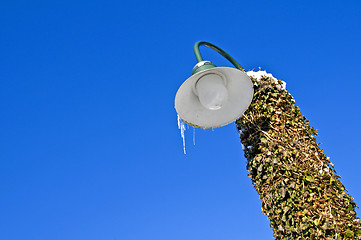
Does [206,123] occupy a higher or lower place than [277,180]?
higher

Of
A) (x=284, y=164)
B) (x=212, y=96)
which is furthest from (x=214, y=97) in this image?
(x=284, y=164)

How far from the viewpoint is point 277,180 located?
318 cm

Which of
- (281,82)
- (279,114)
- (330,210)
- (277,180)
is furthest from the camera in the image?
(281,82)

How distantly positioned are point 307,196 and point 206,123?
114cm

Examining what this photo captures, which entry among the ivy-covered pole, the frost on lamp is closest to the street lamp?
the frost on lamp

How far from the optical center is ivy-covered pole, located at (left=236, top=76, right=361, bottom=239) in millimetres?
2912

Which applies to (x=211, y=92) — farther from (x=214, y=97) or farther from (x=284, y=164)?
→ (x=284, y=164)

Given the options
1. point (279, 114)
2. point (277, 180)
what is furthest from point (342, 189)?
point (279, 114)

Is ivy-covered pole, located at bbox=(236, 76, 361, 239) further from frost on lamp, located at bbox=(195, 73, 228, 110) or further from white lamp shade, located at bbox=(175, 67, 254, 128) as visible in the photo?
frost on lamp, located at bbox=(195, 73, 228, 110)

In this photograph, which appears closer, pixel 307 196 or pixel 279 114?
pixel 307 196

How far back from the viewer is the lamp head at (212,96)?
303 cm

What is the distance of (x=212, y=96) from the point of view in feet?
9.93

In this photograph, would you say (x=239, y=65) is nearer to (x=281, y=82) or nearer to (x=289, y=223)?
(x=281, y=82)

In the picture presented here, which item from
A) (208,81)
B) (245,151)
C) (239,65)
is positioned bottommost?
(245,151)
